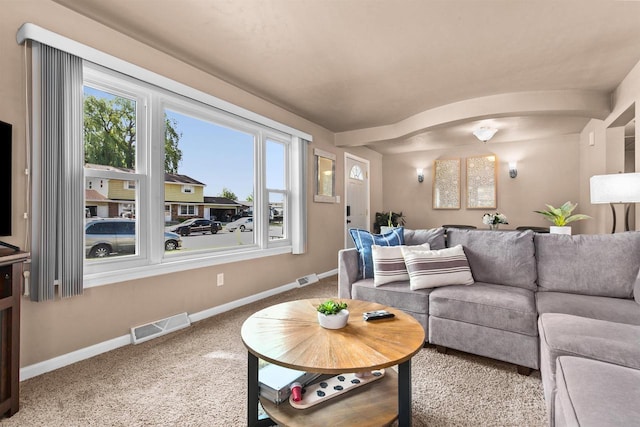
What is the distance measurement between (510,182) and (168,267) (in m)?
5.87

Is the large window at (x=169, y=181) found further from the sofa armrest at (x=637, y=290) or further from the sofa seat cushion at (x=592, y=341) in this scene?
the sofa armrest at (x=637, y=290)

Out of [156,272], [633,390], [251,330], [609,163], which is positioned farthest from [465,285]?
[609,163]

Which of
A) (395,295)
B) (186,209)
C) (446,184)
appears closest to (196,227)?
(186,209)

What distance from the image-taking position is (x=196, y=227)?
10.3 ft

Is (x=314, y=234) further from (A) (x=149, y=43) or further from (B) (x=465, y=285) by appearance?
(A) (x=149, y=43)

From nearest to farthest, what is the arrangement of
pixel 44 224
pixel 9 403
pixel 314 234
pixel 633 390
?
1. pixel 633 390
2. pixel 9 403
3. pixel 44 224
4. pixel 314 234

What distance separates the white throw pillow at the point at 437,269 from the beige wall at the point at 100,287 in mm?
1941

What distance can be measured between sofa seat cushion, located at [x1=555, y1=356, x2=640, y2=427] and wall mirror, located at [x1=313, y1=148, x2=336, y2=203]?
12.4ft

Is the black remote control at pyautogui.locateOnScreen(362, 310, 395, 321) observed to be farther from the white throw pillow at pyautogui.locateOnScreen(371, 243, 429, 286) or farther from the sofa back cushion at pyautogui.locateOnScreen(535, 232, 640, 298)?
the sofa back cushion at pyautogui.locateOnScreen(535, 232, 640, 298)

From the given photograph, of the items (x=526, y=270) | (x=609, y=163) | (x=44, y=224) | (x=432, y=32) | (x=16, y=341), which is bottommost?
(x=16, y=341)

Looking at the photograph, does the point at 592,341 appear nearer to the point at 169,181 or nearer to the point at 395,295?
the point at 395,295

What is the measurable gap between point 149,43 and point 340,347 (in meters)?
2.82

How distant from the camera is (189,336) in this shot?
2.55 m

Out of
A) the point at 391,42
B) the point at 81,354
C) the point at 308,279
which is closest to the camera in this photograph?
the point at 81,354
